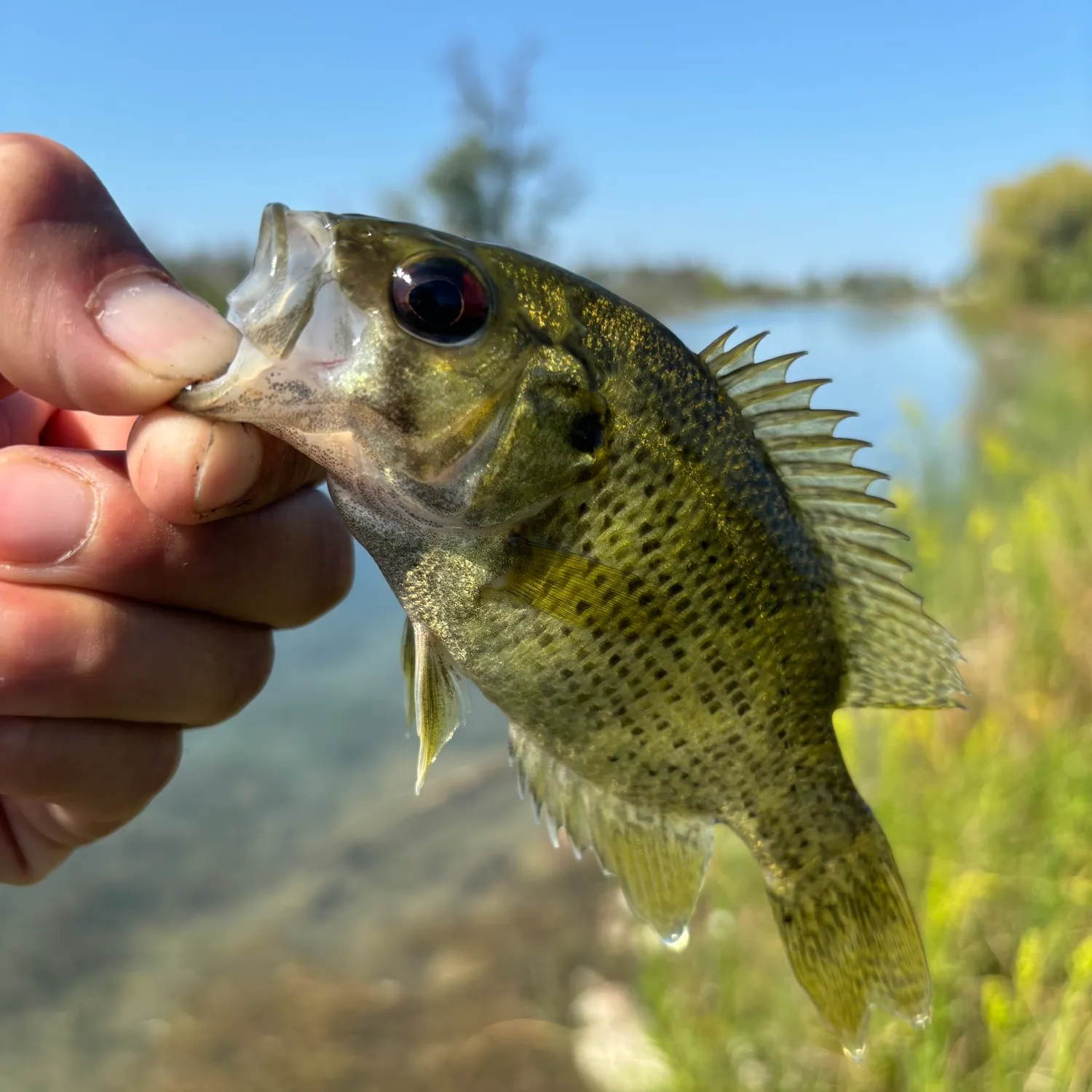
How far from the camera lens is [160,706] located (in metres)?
1.72

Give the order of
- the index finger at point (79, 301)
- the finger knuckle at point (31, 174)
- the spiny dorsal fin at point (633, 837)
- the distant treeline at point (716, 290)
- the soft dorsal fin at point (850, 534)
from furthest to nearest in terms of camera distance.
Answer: the distant treeline at point (716, 290), the spiny dorsal fin at point (633, 837), the soft dorsal fin at point (850, 534), the finger knuckle at point (31, 174), the index finger at point (79, 301)

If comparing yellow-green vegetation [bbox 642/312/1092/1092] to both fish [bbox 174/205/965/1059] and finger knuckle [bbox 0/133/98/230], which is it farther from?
finger knuckle [bbox 0/133/98/230]

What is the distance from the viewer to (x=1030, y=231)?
51.7 m

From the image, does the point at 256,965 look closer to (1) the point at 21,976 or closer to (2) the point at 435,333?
(1) the point at 21,976

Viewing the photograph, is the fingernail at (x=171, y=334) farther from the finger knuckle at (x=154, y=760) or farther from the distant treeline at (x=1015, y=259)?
the distant treeline at (x=1015, y=259)

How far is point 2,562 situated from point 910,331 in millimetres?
68963

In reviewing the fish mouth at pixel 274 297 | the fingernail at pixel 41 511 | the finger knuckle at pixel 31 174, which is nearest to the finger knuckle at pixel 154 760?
the fingernail at pixel 41 511

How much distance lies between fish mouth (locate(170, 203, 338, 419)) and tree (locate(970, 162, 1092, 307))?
176 feet

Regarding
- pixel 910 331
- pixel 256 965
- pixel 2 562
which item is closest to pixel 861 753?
pixel 2 562

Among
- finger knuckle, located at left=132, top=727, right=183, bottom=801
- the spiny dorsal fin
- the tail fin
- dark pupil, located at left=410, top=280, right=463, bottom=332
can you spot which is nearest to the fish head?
dark pupil, located at left=410, top=280, right=463, bottom=332

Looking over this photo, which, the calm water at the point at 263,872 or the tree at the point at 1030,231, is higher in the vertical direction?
the tree at the point at 1030,231

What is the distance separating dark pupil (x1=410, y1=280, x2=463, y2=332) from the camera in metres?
1.34

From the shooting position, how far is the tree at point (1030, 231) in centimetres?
4897

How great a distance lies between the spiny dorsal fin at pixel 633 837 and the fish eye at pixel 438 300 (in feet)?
2.69
